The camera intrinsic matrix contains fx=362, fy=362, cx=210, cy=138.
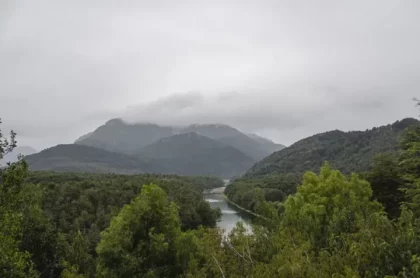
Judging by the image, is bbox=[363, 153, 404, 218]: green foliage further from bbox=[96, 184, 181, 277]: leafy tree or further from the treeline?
bbox=[96, 184, 181, 277]: leafy tree

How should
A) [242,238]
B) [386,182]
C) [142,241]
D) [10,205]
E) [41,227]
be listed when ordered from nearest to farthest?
1. [10,205]
2. [242,238]
3. [142,241]
4. [41,227]
5. [386,182]

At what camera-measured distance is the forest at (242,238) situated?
14461 millimetres

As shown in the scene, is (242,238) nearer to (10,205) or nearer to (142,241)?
(142,241)

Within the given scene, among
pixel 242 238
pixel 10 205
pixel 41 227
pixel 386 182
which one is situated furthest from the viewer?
pixel 386 182

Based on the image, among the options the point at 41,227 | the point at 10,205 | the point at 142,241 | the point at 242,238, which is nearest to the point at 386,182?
the point at 242,238

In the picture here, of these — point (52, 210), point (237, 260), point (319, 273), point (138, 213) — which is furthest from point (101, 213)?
point (319, 273)

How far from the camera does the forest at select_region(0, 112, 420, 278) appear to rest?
1446cm

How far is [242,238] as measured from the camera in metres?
23.7

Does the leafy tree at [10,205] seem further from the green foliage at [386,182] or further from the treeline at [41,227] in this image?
the green foliage at [386,182]

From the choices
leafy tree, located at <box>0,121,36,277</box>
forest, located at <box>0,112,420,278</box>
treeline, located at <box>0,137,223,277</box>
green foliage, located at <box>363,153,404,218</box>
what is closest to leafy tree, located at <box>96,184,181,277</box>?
forest, located at <box>0,112,420,278</box>

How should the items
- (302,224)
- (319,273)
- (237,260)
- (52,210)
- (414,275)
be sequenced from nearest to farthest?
(414,275) < (319,273) < (237,260) < (302,224) < (52,210)

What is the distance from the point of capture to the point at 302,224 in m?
37.2

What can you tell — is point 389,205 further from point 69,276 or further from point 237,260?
point 69,276

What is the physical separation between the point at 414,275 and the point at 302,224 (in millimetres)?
27497
